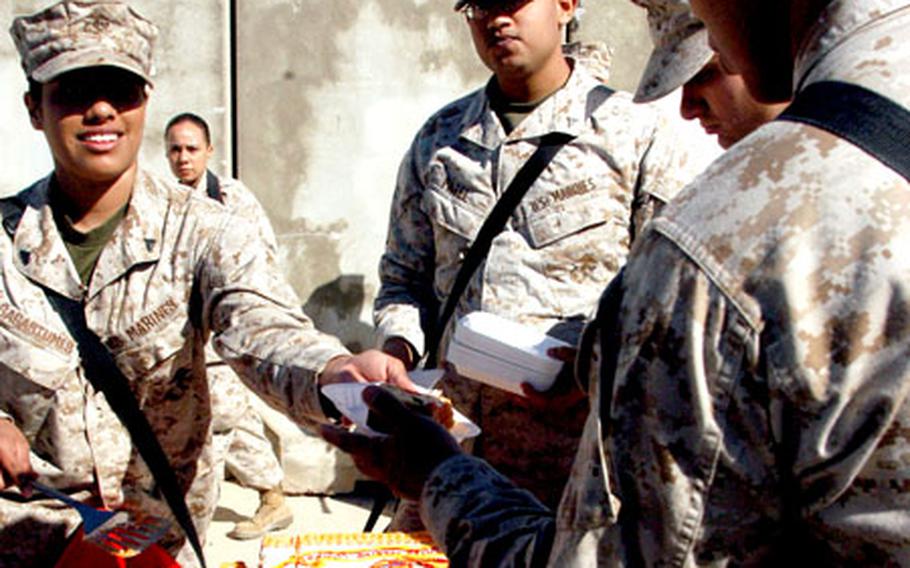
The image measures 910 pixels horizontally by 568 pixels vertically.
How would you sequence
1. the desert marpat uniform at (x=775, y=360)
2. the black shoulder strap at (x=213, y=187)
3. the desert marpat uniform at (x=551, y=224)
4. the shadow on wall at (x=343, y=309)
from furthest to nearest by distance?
the shadow on wall at (x=343, y=309), the black shoulder strap at (x=213, y=187), the desert marpat uniform at (x=551, y=224), the desert marpat uniform at (x=775, y=360)

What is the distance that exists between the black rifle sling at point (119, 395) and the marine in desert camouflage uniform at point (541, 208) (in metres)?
0.82

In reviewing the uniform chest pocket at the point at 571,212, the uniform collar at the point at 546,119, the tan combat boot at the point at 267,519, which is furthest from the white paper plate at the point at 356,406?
the tan combat boot at the point at 267,519

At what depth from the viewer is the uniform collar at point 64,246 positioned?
2547mm

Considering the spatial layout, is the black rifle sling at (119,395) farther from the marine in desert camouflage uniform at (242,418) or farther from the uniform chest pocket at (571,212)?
the marine in desert camouflage uniform at (242,418)

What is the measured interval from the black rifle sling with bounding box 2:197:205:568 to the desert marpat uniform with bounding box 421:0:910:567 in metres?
1.73

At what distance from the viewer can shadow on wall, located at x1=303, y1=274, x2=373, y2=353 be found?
6289mm

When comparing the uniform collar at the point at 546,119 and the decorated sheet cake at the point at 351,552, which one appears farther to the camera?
the uniform collar at the point at 546,119

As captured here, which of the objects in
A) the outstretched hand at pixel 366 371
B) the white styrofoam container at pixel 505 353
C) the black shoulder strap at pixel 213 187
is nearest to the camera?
the white styrofoam container at pixel 505 353

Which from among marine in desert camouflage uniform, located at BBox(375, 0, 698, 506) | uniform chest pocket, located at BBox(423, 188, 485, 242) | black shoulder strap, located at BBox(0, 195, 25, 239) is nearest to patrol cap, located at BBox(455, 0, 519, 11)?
marine in desert camouflage uniform, located at BBox(375, 0, 698, 506)

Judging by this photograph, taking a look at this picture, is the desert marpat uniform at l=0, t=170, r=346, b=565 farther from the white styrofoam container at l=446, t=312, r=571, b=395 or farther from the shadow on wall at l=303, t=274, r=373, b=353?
the shadow on wall at l=303, t=274, r=373, b=353

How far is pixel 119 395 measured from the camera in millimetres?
2535

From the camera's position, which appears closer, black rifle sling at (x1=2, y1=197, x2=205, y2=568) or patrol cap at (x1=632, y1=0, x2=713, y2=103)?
patrol cap at (x1=632, y1=0, x2=713, y2=103)

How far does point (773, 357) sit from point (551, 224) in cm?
211

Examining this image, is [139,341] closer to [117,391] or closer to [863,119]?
[117,391]
